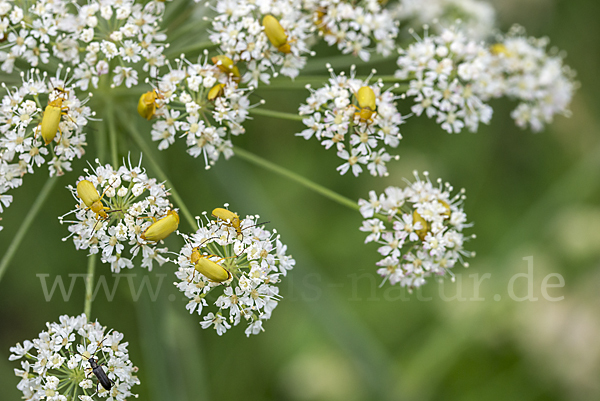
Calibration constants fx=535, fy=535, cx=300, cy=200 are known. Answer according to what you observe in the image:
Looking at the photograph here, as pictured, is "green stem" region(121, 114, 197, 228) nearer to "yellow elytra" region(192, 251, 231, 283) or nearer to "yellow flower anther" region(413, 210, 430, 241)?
"yellow elytra" region(192, 251, 231, 283)

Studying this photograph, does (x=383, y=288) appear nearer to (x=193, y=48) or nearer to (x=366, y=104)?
(x=366, y=104)

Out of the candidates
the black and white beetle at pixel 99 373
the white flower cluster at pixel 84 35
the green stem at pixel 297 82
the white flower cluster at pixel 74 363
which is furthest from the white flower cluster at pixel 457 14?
the black and white beetle at pixel 99 373

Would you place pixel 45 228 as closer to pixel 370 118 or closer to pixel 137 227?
pixel 137 227

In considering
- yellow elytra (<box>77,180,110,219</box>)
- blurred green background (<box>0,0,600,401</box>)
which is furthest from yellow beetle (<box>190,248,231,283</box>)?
blurred green background (<box>0,0,600,401</box>)

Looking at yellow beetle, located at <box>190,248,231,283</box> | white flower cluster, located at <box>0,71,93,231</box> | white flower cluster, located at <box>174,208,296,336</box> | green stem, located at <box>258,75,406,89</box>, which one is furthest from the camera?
green stem, located at <box>258,75,406,89</box>

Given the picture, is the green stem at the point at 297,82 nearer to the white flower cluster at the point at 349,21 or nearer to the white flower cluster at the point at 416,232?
the white flower cluster at the point at 349,21

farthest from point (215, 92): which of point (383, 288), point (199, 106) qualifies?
point (383, 288)
